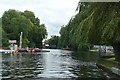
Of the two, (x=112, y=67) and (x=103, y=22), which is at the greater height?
(x=103, y=22)

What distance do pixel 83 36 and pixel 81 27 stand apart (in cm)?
90

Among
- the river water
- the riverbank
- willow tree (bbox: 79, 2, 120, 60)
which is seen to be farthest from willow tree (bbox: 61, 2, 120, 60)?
the riverbank

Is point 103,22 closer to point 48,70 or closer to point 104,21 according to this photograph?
point 104,21

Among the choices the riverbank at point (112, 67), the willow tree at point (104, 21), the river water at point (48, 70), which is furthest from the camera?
the riverbank at point (112, 67)

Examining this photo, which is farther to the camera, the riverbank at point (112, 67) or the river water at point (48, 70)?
the riverbank at point (112, 67)

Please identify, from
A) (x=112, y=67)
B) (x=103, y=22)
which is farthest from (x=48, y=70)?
(x=103, y=22)

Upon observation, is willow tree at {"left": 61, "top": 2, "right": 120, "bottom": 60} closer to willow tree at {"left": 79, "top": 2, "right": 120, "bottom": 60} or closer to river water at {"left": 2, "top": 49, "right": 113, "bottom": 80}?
willow tree at {"left": 79, "top": 2, "right": 120, "bottom": 60}

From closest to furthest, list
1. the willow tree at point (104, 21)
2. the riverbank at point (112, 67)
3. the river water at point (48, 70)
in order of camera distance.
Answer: the willow tree at point (104, 21) → the river water at point (48, 70) → the riverbank at point (112, 67)

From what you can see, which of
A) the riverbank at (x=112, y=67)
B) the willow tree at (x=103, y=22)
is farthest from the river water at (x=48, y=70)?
the willow tree at (x=103, y=22)

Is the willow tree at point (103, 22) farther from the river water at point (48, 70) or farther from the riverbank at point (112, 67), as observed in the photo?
the riverbank at point (112, 67)

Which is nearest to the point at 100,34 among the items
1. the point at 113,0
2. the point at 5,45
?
the point at 113,0

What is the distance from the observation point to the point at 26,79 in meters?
18.2

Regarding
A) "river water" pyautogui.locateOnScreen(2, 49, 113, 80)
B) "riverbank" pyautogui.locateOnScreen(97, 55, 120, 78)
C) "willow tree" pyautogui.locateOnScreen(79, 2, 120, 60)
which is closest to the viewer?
"willow tree" pyautogui.locateOnScreen(79, 2, 120, 60)

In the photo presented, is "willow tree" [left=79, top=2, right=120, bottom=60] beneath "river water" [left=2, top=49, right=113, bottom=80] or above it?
above
